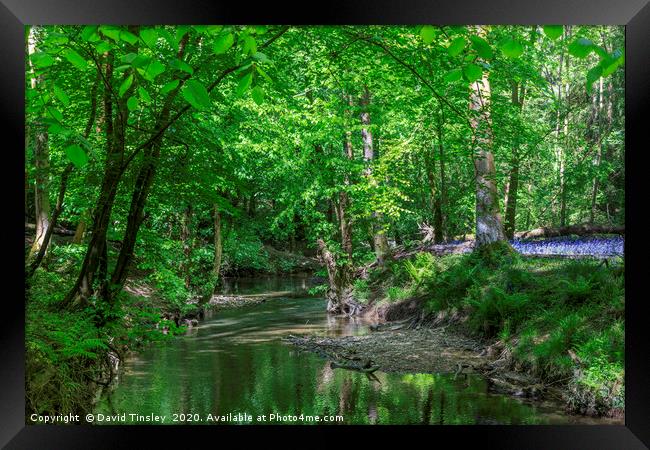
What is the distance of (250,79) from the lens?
6.97 feet

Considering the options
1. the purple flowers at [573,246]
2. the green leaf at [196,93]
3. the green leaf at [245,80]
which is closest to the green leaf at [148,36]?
the green leaf at [196,93]

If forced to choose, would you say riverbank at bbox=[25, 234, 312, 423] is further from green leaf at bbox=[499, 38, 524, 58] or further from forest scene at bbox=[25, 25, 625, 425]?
green leaf at bbox=[499, 38, 524, 58]

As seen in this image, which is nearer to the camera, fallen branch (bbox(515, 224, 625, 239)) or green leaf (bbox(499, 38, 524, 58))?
green leaf (bbox(499, 38, 524, 58))

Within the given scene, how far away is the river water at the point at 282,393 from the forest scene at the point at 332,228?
35 mm

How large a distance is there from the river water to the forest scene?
0.12ft

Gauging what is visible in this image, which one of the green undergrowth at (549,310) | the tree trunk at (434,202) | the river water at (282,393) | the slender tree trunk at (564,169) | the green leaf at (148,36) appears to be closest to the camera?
the green leaf at (148,36)

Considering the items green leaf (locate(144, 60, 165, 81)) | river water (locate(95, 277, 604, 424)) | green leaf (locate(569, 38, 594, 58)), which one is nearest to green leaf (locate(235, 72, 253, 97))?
green leaf (locate(144, 60, 165, 81))

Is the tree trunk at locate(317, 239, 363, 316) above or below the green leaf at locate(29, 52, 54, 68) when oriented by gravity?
below

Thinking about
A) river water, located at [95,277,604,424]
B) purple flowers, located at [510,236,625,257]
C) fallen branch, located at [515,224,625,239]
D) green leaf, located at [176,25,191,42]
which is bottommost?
river water, located at [95,277,604,424]

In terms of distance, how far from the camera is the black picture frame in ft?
7.73

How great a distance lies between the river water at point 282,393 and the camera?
16.5 feet

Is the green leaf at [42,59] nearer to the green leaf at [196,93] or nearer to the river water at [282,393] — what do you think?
the green leaf at [196,93]
